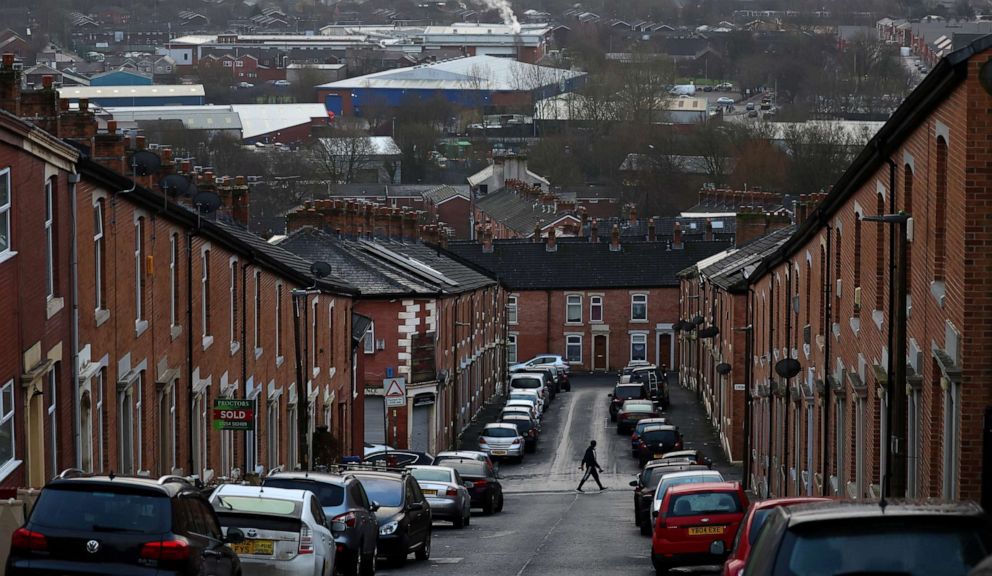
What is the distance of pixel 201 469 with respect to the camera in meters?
32.1

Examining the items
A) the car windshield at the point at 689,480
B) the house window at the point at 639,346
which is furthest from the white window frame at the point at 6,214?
the house window at the point at 639,346

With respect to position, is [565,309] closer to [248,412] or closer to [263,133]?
[248,412]

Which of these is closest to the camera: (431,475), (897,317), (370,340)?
(897,317)

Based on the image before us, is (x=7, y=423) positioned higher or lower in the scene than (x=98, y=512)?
higher

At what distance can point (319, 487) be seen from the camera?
23.2 meters

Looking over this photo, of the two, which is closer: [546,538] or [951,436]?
[951,436]

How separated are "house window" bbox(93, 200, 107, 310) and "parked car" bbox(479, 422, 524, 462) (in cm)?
3022

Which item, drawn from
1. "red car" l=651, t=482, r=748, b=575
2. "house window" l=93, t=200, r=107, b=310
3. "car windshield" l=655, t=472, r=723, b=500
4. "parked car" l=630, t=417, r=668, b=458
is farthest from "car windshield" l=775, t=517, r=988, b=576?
Result: "parked car" l=630, t=417, r=668, b=458

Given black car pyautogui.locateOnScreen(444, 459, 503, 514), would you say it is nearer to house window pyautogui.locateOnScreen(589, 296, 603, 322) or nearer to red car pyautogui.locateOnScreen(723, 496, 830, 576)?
red car pyautogui.locateOnScreen(723, 496, 830, 576)

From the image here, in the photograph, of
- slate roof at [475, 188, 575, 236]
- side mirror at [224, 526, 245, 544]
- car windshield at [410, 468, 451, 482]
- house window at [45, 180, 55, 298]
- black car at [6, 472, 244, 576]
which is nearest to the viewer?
black car at [6, 472, 244, 576]

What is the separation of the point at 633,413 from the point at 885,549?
167 feet

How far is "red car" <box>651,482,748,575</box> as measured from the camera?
25312 mm

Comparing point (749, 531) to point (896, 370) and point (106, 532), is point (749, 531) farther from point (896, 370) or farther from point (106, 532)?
point (106, 532)

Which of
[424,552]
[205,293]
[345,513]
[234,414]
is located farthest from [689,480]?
[345,513]
